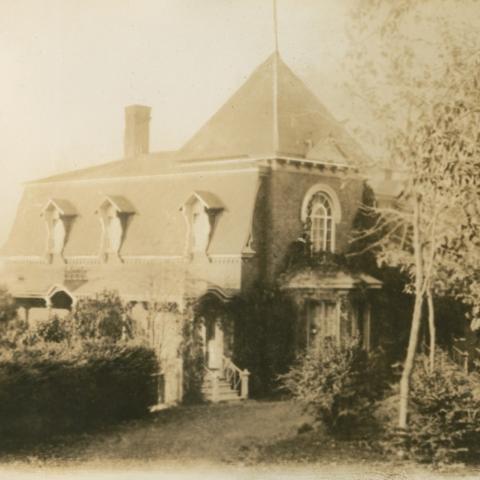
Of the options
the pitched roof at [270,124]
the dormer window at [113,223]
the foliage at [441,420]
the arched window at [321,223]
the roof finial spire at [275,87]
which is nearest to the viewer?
the roof finial spire at [275,87]

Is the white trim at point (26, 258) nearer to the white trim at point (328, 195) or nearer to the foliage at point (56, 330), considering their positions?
the foliage at point (56, 330)

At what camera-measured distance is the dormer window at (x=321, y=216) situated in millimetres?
10664

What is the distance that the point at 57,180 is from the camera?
377 inches

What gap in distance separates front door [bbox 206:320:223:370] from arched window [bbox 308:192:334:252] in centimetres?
140

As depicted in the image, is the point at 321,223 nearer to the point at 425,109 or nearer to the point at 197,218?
the point at 197,218

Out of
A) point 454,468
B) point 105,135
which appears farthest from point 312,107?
point 454,468

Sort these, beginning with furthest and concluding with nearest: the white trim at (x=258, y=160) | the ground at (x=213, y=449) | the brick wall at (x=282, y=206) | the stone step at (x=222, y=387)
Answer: the brick wall at (x=282, y=206) < the white trim at (x=258, y=160) < the stone step at (x=222, y=387) < the ground at (x=213, y=449)

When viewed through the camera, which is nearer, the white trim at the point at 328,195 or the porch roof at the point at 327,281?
the white trim at the point at 328,195

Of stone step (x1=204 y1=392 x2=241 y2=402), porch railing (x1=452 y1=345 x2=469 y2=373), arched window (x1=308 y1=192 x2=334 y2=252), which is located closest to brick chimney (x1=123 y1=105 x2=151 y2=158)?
arched window (x1=308 y1=192 x2=334 y2=252)

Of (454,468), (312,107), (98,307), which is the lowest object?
(454,468)

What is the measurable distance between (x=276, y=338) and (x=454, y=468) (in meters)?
2.53

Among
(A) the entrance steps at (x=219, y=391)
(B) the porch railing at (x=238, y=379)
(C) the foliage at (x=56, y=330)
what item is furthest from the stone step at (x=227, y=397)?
(C) the foliage at (x=56, y=330)

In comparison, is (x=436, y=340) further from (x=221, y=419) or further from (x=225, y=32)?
(x=225, y=32)

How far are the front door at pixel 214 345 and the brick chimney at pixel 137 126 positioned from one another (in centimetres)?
221
